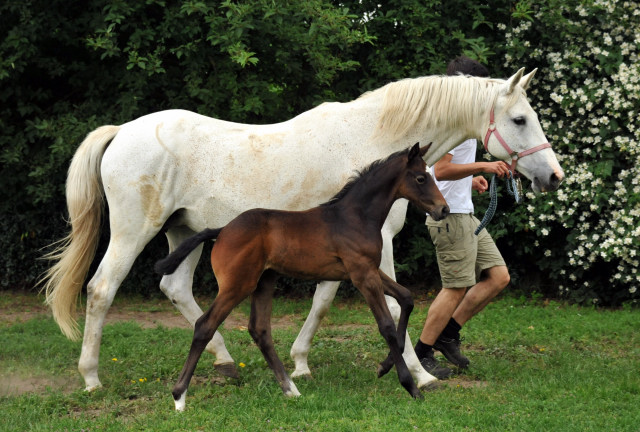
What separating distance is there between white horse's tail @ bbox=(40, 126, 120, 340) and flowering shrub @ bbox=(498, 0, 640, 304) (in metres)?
4.98

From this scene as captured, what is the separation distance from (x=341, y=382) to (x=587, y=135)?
4.77 meters

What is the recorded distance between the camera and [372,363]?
6.21 meters

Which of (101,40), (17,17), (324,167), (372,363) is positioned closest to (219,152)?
(324,167)

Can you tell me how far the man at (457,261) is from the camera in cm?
564

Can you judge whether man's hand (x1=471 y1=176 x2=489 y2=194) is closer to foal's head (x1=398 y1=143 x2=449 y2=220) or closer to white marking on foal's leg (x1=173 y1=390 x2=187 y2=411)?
foal's head (x1=398 y1=143 x2=449 y2=220)

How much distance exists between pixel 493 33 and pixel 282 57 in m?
2.72

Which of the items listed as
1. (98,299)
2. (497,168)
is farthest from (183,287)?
(497,168)

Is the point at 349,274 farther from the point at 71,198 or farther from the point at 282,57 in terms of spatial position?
the point at 282,57

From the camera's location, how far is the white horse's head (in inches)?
203

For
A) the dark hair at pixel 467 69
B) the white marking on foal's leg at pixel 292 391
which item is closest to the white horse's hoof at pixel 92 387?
the white marking on foal's leg at pixel 292 391

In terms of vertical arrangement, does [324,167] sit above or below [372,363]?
above

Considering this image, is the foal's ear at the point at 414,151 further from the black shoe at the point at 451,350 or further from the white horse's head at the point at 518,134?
the black shoe at the point at 451,350

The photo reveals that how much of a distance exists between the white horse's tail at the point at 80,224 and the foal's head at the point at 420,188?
2.40m

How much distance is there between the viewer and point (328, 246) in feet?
15.7
